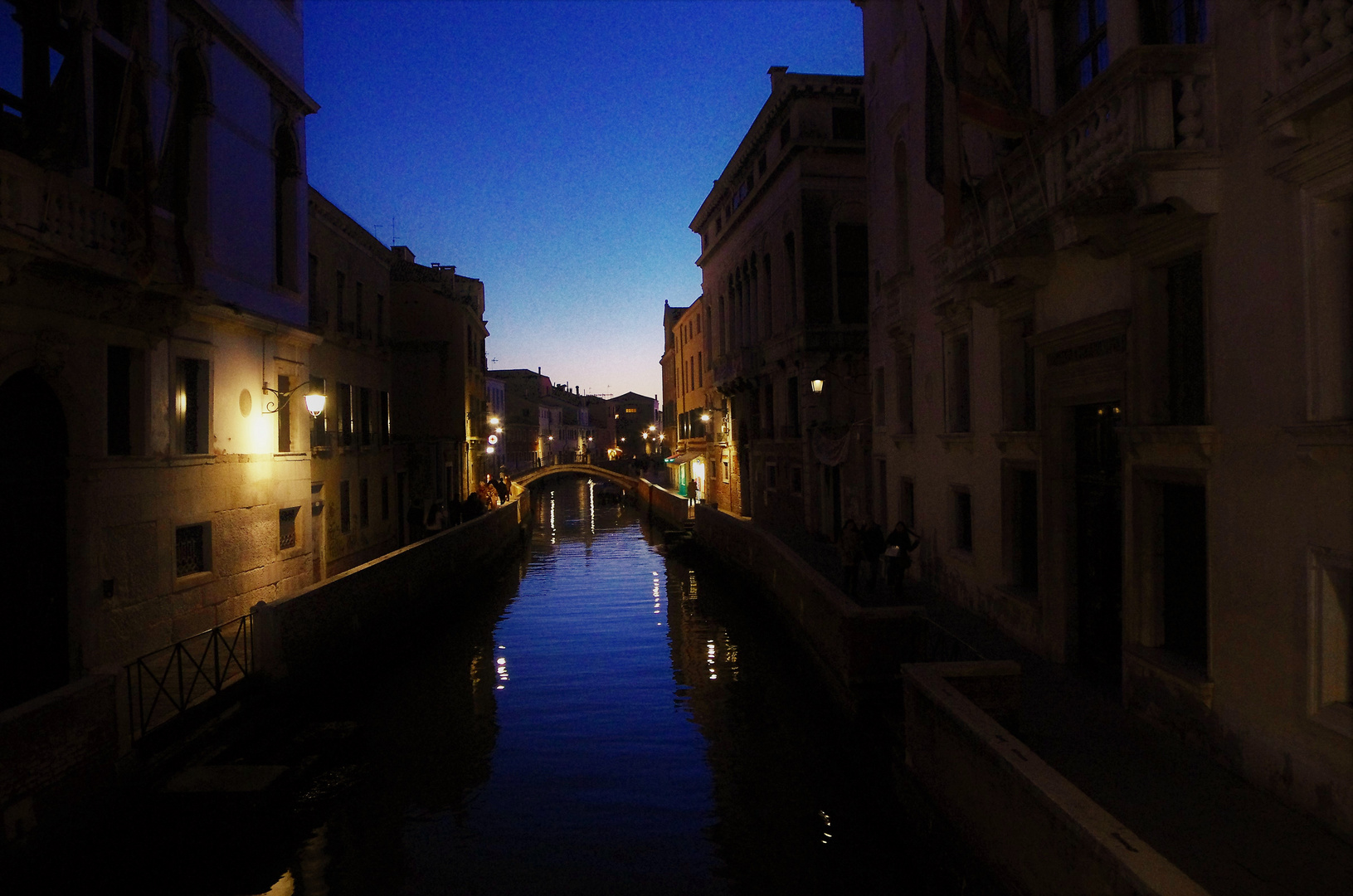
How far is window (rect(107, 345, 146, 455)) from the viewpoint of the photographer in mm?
12453

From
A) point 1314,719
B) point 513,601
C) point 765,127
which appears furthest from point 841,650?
point 765,127

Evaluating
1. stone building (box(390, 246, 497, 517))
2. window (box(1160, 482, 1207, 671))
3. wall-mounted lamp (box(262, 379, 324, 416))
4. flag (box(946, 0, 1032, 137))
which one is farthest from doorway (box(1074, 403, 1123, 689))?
stone building (box(390, 246, 497, 517))

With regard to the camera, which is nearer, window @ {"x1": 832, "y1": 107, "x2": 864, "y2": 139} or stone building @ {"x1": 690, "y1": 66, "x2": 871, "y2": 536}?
stone building @ {"x1": 690, "y1": 66, "x2": 871, "y2": 536}

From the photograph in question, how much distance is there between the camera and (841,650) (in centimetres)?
1167

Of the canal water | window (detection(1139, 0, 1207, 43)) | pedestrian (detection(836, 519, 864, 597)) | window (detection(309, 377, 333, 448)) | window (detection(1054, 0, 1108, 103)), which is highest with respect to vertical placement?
window (detection(1054, 0, 1108, 103))

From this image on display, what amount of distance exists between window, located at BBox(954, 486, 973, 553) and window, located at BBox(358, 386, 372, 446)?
15839mm

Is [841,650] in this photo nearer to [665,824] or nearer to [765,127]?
[665,824]

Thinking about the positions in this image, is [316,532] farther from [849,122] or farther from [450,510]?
[849,122]

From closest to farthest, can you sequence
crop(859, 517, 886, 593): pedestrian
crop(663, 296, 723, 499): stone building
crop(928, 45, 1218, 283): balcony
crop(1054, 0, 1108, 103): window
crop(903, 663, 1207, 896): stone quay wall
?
crop(903, 663, 1207, 896): stone quay wall < crop(928, 45, 1218, 283): balcony < crop(1054, 0, 1108, 103): window < crop(859, 517, 886, 593): pedestrian < crop(663, 296, 723, 499): stone building

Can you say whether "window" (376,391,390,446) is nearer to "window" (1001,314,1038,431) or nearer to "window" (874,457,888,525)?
"window" (874,457,888,525)

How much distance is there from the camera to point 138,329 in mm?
12609

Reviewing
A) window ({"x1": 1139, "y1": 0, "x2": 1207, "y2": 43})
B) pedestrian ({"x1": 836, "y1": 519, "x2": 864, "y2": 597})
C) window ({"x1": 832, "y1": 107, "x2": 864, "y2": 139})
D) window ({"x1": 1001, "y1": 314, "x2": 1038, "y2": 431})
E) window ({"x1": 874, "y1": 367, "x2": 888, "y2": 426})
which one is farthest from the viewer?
window ({"x1": 832, "y1": 107, "x2": 864, "y2": 139})

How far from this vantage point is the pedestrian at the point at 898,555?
15164 mm

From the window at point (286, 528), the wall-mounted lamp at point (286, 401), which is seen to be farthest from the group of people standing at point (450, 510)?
the wall-mounted lamp at point (286, 401)
